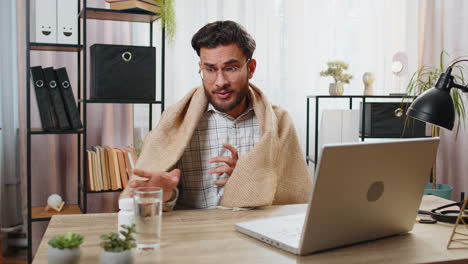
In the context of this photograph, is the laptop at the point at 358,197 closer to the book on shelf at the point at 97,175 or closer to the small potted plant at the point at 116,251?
the small potted plant at the point at 116,251

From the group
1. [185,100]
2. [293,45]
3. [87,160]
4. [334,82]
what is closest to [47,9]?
[87,160]

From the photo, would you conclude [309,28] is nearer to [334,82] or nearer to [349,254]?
[334,82]

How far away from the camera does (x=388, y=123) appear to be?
3227 mm

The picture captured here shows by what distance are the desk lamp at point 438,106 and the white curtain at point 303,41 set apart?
202 cm

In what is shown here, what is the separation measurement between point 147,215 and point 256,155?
0.72 meters

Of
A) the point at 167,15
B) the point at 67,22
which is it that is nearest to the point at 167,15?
the point at 167,15

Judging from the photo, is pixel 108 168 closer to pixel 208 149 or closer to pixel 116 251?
pixel 208 149

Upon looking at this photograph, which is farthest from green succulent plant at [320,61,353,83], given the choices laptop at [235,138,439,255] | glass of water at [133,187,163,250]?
glass of water at [133,187,163,250]

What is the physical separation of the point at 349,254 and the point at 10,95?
95.9 inches

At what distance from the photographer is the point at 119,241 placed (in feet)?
3.03

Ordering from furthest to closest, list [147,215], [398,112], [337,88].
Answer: [337,88], [398,112], [147,215]

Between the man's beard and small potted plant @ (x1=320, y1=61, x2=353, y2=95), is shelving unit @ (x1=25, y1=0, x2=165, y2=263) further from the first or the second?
small potted plant @ (x1=320, y1=61, x2=353, y2=95)

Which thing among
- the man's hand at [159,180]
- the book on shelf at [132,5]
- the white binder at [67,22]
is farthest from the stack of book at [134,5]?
the man's hand at [159,180]

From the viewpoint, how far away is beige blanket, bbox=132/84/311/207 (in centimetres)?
161
